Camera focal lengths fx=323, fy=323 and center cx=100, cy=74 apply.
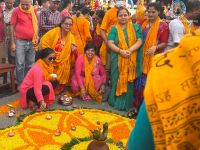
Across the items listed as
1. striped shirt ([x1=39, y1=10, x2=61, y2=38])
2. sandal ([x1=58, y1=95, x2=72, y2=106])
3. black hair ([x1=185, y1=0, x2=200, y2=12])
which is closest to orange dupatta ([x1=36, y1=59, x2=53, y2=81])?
sandal ([x1=58, y1=95, x2=72, y2=106])

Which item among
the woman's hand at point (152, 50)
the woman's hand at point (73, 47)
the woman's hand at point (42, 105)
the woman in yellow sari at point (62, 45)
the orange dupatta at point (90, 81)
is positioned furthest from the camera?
the woman's hand at point (73, 47)

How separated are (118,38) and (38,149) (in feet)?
7.05

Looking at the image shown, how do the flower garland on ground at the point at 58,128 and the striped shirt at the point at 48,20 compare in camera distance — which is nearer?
the flower garland on ground at the point at 58,128

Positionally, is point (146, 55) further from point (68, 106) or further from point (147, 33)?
point (68, 106)

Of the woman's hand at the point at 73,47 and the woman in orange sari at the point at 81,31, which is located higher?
the woman in orange sari at the point at 81,31

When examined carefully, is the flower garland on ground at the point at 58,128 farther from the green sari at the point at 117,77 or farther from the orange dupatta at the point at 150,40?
the orange dupatta at the point at 150,40

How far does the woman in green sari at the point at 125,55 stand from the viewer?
4.91 meters

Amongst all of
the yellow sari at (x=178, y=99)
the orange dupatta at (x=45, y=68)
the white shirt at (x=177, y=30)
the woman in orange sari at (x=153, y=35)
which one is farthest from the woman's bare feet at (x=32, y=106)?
the yellow sari at (x=178, y=99)

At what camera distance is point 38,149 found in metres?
3.61

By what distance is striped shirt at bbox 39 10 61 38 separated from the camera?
5980 mm

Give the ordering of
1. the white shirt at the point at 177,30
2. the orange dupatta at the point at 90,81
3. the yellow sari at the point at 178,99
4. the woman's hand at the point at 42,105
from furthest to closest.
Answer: the orange dupatta at the point at 90,81
the woman's hand at the point at 42,105
the white shirt at the point at 177,30
the yellow sari at the point at 178,99

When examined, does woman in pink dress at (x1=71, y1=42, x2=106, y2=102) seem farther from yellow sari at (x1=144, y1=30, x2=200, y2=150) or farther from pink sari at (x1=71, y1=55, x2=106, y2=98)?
yellow sari at (x1=144, y1=30, x2=200, y2=150)

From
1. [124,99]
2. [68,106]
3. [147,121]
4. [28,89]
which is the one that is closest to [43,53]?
[28,89]

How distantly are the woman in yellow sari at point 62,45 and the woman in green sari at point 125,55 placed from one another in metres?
0.86
